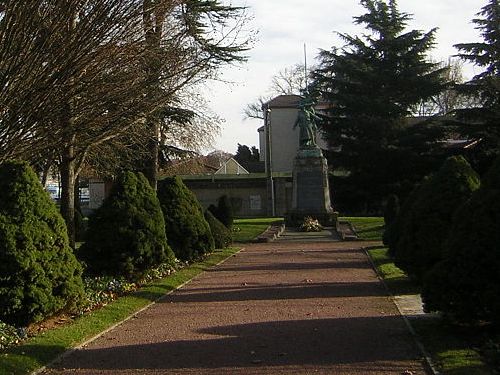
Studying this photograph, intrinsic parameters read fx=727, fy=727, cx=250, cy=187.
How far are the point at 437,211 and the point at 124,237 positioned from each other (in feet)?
21.1

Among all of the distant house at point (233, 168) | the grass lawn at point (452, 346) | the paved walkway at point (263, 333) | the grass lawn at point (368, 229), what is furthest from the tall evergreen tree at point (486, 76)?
the distant house at point (233, 168)

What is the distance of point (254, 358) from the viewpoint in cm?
791

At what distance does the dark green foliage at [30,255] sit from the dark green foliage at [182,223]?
9.23 meters

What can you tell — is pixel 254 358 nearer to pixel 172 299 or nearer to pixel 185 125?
pixel 172 299

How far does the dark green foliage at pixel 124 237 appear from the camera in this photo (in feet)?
49.1

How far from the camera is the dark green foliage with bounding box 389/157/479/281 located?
12.3m

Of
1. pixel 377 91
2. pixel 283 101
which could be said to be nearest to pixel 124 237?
pixel 377 91

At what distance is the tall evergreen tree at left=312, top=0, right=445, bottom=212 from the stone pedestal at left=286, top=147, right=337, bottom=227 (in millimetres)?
13149

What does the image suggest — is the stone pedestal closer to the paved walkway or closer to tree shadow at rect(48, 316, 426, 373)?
the paved walkway

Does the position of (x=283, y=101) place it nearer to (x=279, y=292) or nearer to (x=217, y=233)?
(x=217, y=233)

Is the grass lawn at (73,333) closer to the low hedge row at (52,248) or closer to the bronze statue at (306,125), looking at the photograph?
the low hedge row at (52,248)

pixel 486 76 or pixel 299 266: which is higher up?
pixel 486 76

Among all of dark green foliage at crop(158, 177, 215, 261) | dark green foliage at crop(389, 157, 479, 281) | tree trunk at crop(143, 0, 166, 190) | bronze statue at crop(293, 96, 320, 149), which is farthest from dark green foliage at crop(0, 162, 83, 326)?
bronze statue at crop(293, 96, 320, 149)

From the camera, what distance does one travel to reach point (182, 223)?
2045cm
